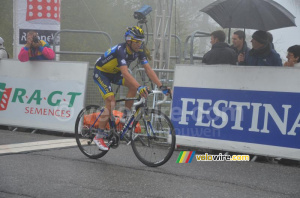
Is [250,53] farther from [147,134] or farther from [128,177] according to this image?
[128,177]

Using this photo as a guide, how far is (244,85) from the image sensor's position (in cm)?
822

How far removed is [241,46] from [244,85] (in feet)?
4.85

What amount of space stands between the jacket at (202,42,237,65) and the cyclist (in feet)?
6.09

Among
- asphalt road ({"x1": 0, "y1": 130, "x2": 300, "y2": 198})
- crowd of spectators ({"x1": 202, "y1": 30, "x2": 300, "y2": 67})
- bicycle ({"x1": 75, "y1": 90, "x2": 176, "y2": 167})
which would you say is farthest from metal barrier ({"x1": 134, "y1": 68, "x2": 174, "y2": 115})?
bicycle ({"x1": 75, "y1": 90, "x2": 176, "y2": 167})

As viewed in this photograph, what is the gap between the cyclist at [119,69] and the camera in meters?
7.05

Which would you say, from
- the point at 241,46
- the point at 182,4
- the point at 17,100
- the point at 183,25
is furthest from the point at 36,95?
the point at 182,4

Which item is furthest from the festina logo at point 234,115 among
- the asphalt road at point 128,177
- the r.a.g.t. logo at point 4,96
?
the r.a.g.t. logo at point 4,96

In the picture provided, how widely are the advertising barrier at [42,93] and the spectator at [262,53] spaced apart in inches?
128

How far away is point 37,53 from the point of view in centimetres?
1055

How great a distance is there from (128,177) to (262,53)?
3583 mm

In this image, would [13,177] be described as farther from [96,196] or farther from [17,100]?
[17,100]

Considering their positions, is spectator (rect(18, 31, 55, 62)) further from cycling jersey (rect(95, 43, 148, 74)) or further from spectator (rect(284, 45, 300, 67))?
spectator (rect(284, 45, 300, 67))

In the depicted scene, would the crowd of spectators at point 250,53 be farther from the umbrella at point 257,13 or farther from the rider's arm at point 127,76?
the rider's arm at point 127,76

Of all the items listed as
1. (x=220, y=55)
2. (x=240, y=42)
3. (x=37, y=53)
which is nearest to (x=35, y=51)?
(x=37, y=53)
